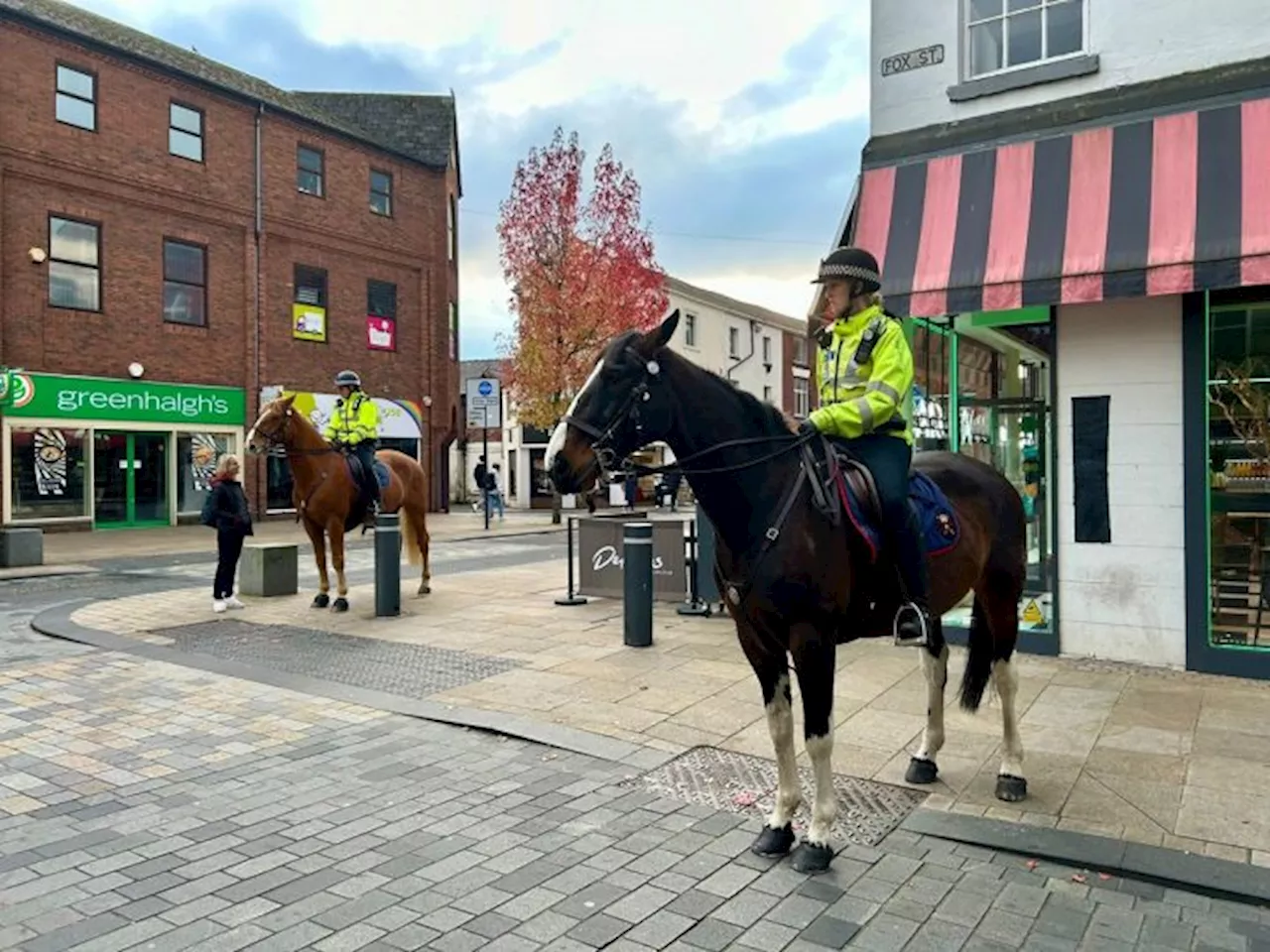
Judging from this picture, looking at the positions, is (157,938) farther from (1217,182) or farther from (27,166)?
(27,166)

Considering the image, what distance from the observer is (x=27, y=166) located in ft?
67.9

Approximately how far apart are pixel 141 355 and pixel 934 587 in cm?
2316

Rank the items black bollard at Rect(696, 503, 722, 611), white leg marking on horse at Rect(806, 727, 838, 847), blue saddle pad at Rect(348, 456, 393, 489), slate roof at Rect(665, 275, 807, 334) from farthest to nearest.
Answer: slate roof at Rect(665, 275, 807, 334) → blue saddle pad at Rect(348, 456, 393, 489) → black bollard at Rect(696, 503, 722, 611) → white leg marking on horse at Rect(806, 727, 838, 847)

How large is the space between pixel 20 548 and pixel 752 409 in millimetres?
15934

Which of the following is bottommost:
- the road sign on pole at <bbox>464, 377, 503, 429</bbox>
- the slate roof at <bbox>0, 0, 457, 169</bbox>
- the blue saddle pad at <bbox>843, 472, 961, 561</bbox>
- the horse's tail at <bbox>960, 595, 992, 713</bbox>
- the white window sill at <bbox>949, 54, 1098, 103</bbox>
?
the horse's tail at <bbox>960, 595, 992, 713</bbox>

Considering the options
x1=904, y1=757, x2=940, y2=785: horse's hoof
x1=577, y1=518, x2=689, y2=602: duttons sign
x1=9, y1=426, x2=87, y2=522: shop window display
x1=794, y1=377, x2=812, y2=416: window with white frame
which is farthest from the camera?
x1=794, y1=377, x2=812, y2=416: window with white frame

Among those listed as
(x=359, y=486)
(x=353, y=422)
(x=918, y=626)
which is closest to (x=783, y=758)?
(x=918, y=626)

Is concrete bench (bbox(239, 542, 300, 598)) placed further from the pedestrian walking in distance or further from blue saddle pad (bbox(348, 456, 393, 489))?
blue saddle pad (bbox(348, 456, 393, 489))

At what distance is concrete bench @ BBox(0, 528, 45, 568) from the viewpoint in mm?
15461

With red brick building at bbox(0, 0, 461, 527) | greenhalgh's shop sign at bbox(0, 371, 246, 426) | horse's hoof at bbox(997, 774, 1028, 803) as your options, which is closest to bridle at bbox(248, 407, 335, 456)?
horse's hoof at bbox(997, 774, 1028, 803)

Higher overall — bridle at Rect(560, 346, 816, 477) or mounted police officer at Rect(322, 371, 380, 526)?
mounted police officer at Rect(322, 371, 380, 526)

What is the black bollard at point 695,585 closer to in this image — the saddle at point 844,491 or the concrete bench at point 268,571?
the concrete bench at point 268,571

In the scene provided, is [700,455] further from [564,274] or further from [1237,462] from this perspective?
[564,274]

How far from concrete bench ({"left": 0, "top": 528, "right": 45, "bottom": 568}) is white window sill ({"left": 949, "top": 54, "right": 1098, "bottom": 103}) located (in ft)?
51.9
